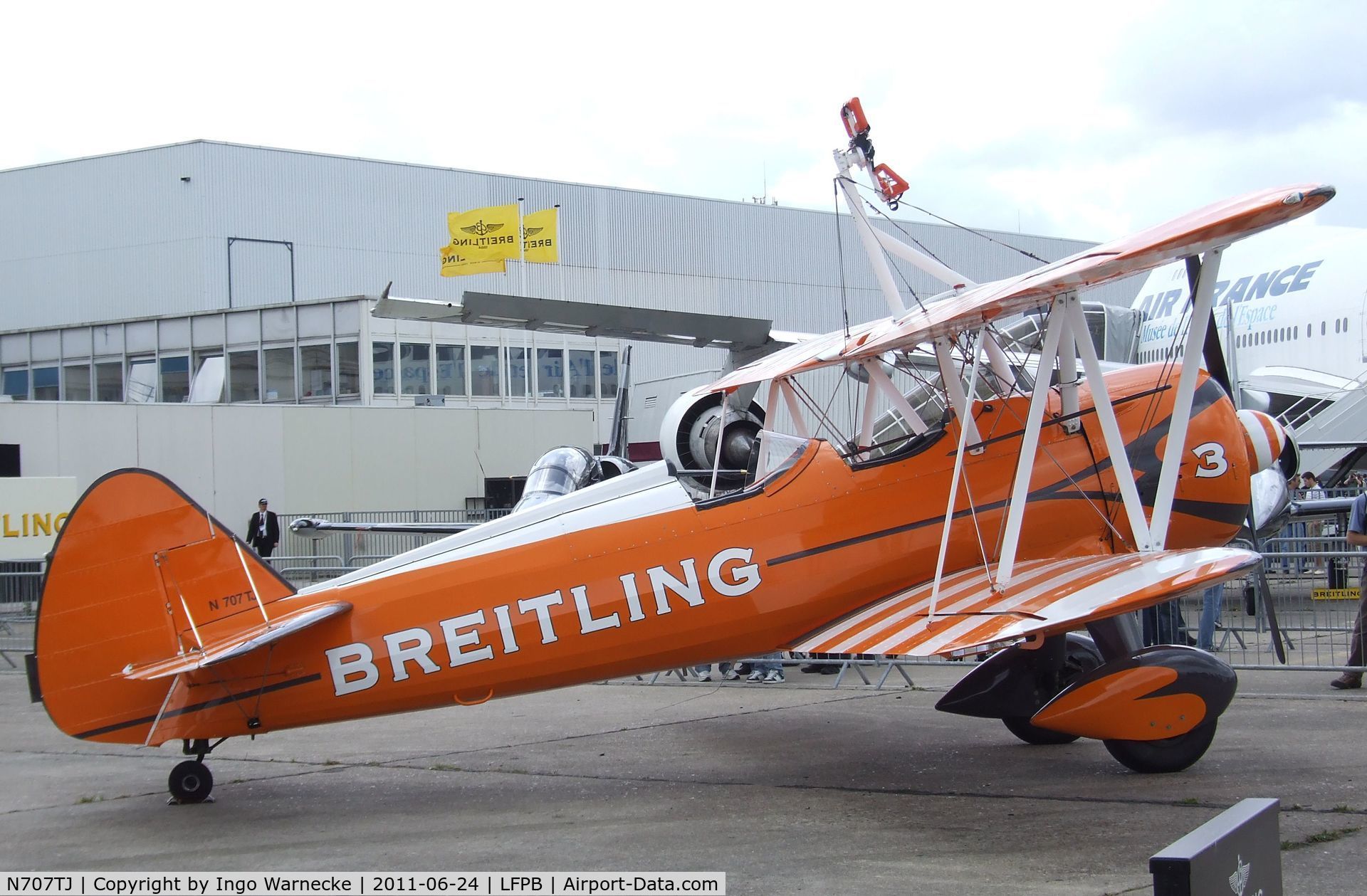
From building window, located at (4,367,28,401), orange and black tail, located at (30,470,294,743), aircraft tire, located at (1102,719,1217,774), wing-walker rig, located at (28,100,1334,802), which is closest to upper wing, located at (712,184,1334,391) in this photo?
wing-walker rig, located at (28,100,1334,802)

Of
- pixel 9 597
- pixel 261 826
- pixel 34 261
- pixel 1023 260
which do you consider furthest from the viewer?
pixel 1023 260

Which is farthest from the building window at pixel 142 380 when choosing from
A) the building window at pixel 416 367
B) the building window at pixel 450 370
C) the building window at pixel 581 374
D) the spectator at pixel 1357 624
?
the spectator at pixel 1357 624

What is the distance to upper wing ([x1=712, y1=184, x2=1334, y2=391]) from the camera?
18.6ft

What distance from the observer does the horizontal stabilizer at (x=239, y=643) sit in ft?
21.2

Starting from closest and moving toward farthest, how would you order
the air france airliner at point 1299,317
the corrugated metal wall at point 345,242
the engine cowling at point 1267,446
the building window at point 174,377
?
the engine cowling at point 1267,446 → the air france airliner at point 1299,317 → the building window at point 174,377 → the corrugated metal wall at point 345,242

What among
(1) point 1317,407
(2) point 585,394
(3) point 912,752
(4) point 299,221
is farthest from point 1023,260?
(3) point 912,752

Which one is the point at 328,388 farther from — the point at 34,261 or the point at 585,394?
the point at 34,261

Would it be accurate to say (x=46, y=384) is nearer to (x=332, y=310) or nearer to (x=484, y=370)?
(x=332, y=310)

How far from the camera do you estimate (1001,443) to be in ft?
24.5

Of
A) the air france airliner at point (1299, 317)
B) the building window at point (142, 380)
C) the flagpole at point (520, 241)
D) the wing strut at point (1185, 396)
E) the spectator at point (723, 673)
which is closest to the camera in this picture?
the wing strut at point (1185, 396)

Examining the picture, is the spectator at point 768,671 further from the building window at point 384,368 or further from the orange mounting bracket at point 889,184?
the building window at point 384,368

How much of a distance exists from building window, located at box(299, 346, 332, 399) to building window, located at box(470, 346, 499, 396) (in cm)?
414

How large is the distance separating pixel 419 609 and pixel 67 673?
76.7 inches

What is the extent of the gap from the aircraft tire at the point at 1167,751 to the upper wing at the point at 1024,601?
1.04 m
